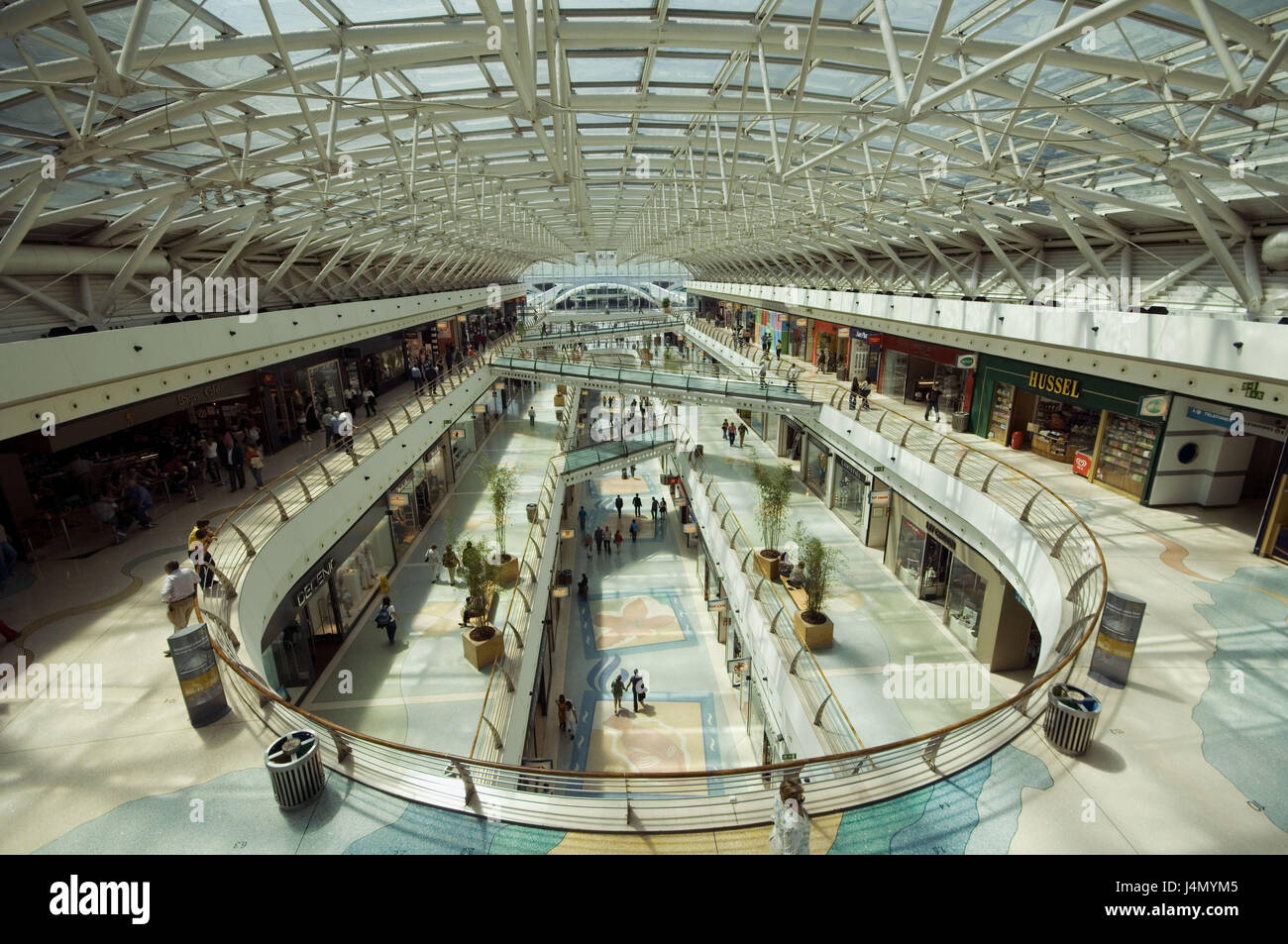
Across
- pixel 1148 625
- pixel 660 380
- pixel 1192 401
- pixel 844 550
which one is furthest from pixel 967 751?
pixel 660 380

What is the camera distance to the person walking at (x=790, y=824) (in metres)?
5.07

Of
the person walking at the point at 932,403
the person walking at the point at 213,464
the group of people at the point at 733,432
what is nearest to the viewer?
the person walking at the point at 213,464

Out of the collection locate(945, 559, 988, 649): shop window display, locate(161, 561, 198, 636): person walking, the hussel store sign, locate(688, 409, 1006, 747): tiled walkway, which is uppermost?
the hussel store sign

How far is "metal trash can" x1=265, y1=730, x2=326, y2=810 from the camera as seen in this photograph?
5508mm

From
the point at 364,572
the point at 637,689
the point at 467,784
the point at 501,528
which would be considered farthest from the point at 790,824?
the point at 364,572

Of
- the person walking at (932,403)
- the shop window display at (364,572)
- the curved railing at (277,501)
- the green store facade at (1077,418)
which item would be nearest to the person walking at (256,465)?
the curved railing at (277,501)

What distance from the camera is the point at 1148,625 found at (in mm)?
8672

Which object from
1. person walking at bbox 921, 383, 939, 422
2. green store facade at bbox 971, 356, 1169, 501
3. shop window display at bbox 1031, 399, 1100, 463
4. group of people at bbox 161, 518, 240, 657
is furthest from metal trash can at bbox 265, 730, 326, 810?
person walking at bbox 921, 383, 939, 422

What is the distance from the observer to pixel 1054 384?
1623 centimetres

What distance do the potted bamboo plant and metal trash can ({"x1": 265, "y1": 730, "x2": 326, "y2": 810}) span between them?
7.35 meters

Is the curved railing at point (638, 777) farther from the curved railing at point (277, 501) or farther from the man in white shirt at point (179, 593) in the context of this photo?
the curved railing at point (277, 501)

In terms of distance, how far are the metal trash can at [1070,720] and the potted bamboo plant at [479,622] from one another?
10.2m

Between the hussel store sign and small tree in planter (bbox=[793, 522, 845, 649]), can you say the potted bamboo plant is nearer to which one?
small tree in planter (bbox=[793, 522, 845, 649])

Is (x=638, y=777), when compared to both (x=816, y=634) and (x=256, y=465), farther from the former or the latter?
(x=256, y=465)
